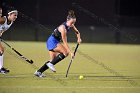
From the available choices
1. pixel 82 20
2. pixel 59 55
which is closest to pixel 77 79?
pixel 59 55

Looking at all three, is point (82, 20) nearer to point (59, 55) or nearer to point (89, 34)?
Answer: point (89, 34)

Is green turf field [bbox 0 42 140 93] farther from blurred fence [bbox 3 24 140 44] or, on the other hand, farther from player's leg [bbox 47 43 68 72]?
blurred fence [bbox 3 24 140 44]

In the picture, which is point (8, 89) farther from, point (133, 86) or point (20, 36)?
point (20, 36)

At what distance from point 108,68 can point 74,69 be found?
0.99 m

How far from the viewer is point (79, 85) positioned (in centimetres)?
1034

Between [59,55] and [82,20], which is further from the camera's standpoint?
[82,20]

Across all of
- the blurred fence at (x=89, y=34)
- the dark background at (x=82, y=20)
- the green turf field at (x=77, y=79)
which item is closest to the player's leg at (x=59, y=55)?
the green turf field at (x=77, y=79)

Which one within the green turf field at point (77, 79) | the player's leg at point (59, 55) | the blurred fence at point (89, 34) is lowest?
the blurred fence at point (89, 34)

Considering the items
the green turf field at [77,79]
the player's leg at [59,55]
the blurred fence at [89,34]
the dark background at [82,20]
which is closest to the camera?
the green turf field at [77,79]

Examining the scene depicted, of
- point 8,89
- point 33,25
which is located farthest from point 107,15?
point 8,89

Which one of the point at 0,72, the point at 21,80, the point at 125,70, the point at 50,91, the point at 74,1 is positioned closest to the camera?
the point at 50,91

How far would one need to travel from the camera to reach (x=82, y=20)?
2509 centimetres

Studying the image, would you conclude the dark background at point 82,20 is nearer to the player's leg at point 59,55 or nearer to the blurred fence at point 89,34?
the blurred fence at point 89,34

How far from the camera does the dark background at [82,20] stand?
25.0m
